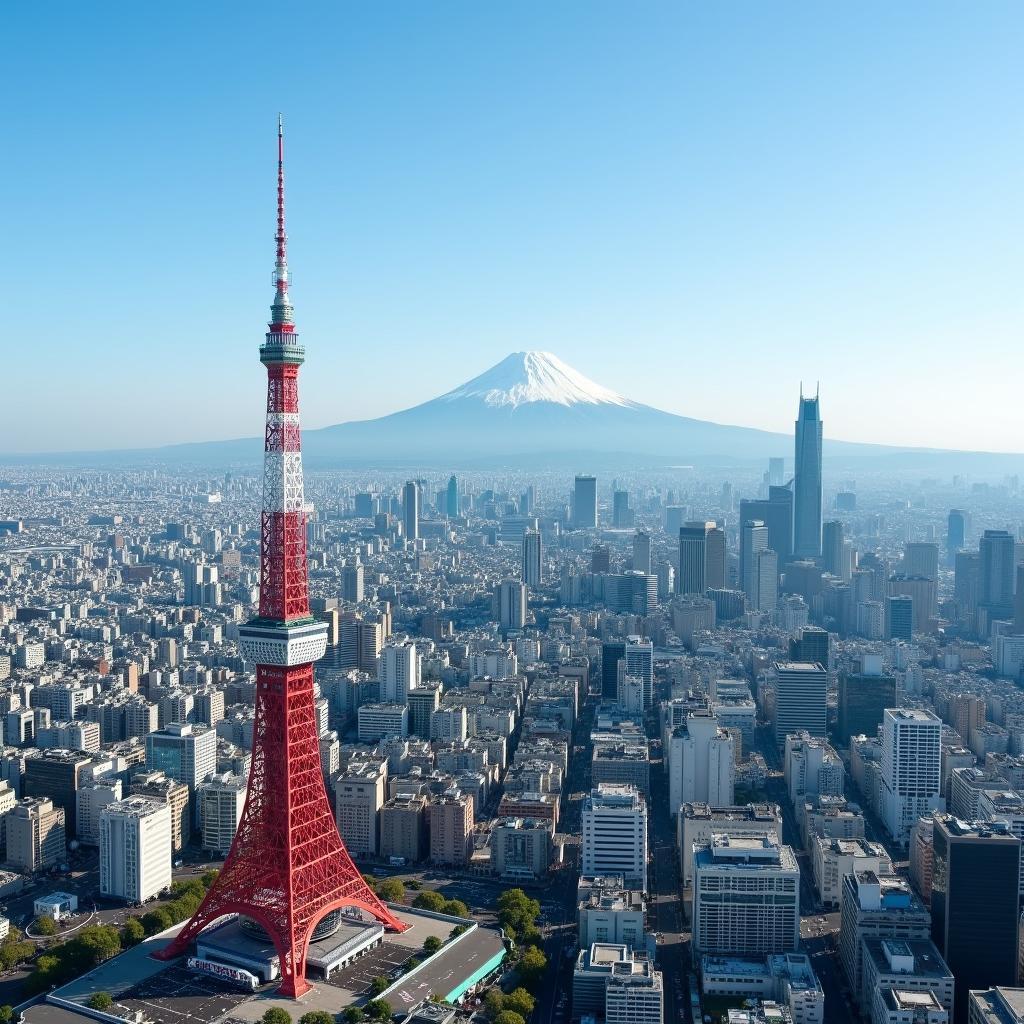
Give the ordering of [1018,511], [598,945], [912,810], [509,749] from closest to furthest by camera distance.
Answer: [598,945] < [912,810] < [509,749] < [1018,511]

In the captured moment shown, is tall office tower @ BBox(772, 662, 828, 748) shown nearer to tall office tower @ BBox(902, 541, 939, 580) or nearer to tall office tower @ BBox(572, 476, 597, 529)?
tall office tower @ BBox(902, 541, 939, 580)

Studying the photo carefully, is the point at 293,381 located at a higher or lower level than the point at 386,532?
higher

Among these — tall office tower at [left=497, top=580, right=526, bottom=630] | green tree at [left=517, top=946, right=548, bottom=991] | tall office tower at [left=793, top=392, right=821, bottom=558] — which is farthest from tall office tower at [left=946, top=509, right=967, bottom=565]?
green tree at [left=517, top=946, right=548, bottom=991]

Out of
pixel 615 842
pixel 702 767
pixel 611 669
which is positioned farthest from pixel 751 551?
pixel 615 842

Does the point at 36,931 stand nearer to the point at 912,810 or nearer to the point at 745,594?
the point at 912,810

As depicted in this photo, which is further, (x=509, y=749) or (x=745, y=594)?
(x=745, y=594)

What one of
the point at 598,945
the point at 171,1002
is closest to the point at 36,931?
the point at 171,1002

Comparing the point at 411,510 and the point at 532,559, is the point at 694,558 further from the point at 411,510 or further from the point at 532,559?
the point at 411,510
